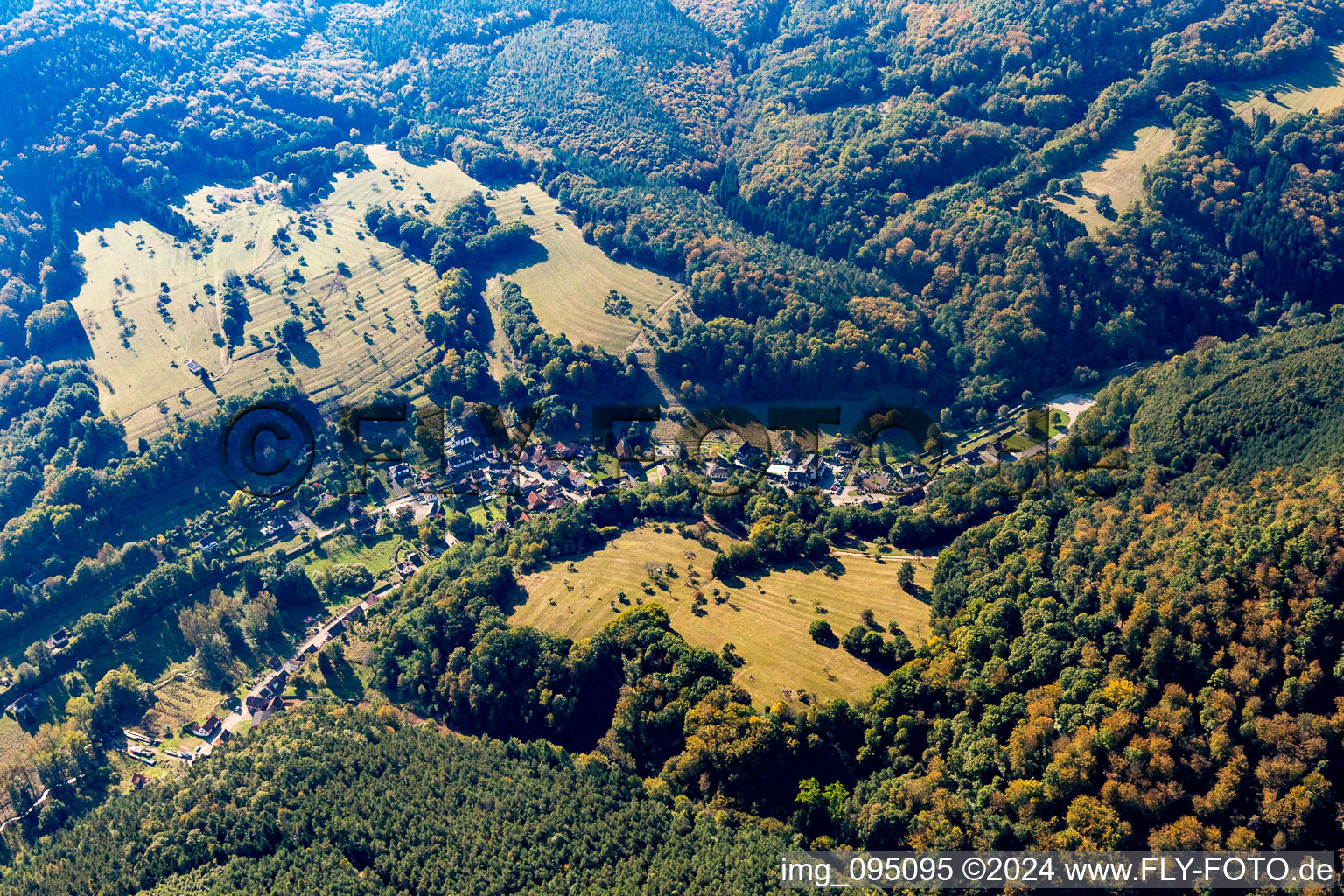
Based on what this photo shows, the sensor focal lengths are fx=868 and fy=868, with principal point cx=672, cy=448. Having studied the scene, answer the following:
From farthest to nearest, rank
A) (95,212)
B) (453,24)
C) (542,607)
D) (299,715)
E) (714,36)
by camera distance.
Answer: (453,24), (714,36), (95,212), (542,607), (299,715)

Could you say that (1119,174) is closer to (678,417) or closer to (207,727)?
(678,417)

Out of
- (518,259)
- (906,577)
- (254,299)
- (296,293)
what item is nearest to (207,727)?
(906,577)

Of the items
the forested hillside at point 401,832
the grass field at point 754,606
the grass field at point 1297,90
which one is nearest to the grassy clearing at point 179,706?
the forested hillside at point 401,832

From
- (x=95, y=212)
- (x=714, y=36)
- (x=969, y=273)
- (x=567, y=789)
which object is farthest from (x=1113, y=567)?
(x=95, y=212)

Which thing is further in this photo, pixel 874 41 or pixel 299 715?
pixel 874 41

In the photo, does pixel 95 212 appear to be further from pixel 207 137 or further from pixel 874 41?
pixel 874 41

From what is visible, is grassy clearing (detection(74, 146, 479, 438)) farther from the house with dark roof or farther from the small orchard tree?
the small orchard tree

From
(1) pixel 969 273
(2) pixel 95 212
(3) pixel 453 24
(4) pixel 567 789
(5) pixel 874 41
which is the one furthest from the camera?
(3) pixel 453 24
